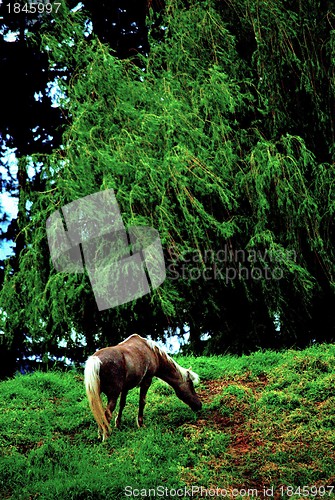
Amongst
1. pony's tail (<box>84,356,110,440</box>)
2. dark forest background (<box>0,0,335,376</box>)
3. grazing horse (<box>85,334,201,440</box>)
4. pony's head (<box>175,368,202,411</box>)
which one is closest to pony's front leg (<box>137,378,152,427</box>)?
grazing horse (<box>85,334,201,440</box>)

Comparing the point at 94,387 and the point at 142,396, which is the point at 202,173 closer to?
the point at 142,396

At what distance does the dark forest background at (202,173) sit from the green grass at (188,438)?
1181 mm

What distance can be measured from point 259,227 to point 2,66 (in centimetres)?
615

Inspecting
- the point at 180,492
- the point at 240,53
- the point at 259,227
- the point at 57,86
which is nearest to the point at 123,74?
the point at 57,86

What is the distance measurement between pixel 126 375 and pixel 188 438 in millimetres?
938

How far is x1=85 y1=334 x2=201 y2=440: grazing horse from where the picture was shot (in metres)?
6.33

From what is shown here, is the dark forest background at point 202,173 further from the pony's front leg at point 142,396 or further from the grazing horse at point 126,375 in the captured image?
the pony's front leg at point 142,396

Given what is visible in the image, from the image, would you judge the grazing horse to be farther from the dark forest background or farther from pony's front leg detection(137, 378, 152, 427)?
the dark forest background

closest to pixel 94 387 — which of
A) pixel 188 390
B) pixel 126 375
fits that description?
pixel 126 375

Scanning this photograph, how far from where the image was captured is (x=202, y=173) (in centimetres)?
939

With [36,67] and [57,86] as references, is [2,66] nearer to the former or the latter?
[36,67]

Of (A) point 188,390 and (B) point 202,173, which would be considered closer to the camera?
(A) point 188,390

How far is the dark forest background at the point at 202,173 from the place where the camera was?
9.20 metres

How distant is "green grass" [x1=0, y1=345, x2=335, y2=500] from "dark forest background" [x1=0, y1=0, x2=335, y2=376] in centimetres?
118
